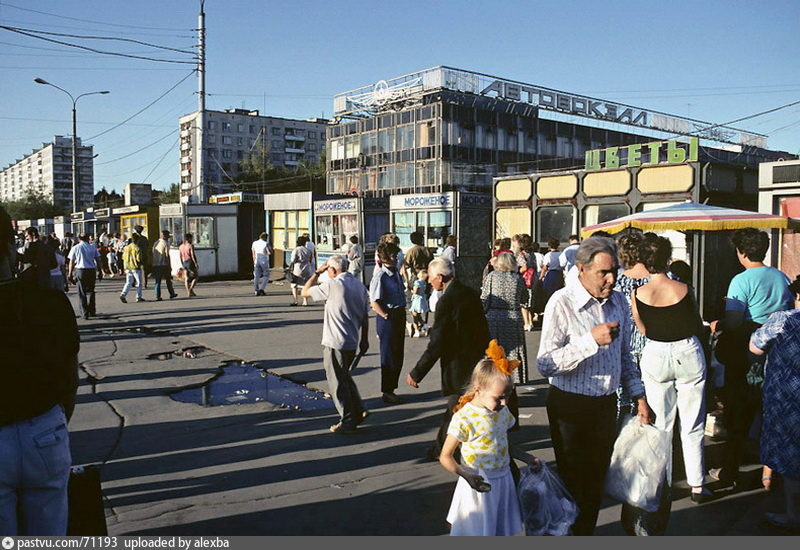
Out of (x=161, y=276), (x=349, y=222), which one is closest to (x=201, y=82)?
(x=349, y=222)

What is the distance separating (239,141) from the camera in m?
107

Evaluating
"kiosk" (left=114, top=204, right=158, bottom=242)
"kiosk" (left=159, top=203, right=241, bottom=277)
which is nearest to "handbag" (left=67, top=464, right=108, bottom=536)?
"kiosk" (left=159, top=203, right=241, bottom=277)

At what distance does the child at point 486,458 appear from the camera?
3.17m

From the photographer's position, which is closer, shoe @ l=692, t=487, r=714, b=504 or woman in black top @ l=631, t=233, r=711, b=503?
woman in black top @ l=631, t=233, r=711, b=503

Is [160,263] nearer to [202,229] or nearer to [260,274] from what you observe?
[260,274]

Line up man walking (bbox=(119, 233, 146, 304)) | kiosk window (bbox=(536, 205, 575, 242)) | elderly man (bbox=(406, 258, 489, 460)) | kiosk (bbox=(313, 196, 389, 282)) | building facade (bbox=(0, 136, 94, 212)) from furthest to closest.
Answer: building facade (bbox=(0, 136, 94, 212)) < kiosk (bbox=(313, 196, 389, 282)) < kiosk window (bbox=(536, 205, 575, 242)) < man walking (bbox=(119, 233, 146, 304)) < elderly man (bbox=(406, 258, 489, 460))

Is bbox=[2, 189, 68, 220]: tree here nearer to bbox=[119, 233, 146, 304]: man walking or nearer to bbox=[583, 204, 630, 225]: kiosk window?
bbox=[119, 233, 146, 304]: man walking

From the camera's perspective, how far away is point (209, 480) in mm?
4898

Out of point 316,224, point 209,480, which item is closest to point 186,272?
point 316,224

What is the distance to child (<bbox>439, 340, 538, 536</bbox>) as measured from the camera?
3.17 m

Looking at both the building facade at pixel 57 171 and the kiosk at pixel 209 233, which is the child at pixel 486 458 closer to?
the kiosk at pixel 209 233

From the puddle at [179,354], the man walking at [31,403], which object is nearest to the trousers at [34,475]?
the man walking at [31,403]

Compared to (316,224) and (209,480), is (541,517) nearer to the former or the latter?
(209,480)

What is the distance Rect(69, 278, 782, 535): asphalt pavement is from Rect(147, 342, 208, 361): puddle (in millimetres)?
31
